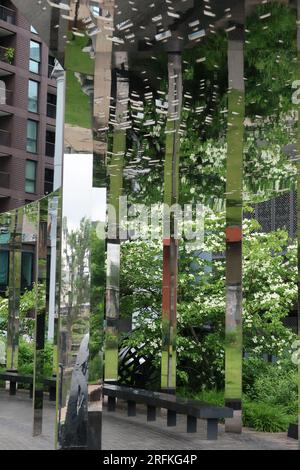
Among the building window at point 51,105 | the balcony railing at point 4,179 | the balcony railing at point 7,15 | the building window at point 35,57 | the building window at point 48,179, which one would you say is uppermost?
the balcony railing at point 7,15

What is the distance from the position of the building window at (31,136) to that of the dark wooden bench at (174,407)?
3875 centimetres

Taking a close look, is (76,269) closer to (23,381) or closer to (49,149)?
(23,381)

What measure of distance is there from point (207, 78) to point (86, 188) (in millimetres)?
4023

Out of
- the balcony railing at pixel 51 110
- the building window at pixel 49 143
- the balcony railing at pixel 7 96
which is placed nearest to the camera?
the balcony railing at pixel 7 96

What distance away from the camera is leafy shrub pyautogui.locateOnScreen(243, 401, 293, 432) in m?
10.4

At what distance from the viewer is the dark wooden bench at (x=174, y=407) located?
917 centimetres

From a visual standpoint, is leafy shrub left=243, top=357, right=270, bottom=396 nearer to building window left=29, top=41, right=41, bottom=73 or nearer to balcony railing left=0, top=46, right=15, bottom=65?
balcony railing left=0, top=46, right=15, bottom=65

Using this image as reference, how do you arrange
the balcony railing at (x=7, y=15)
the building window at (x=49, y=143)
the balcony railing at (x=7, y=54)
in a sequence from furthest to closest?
the building window at (x=49, y=143) < the balcony railing at (x=7, y=15) < the balcony railing at (x=7, y=54)

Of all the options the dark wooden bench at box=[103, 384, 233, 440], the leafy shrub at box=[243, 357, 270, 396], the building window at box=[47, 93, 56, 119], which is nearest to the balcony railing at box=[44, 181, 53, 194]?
the building window at box=[47, 93, 56, 119]

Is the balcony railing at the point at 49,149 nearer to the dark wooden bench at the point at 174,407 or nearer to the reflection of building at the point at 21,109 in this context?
the reflection of building at the point at 21,109

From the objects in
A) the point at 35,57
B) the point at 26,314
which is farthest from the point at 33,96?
the point at 26,314

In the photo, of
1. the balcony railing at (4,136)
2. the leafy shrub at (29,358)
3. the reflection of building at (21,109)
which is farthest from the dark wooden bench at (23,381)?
the balcony railing at (4,136)
